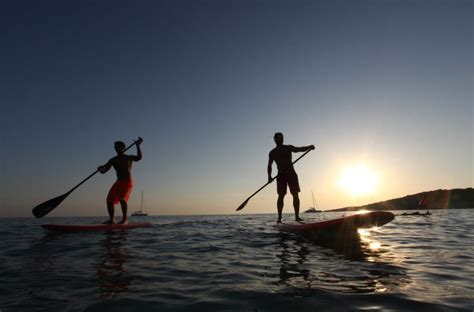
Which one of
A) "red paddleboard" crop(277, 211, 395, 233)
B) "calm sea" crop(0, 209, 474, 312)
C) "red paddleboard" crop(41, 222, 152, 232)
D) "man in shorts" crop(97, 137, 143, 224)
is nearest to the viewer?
"calm sea" crop(0, 209, 474, 312)

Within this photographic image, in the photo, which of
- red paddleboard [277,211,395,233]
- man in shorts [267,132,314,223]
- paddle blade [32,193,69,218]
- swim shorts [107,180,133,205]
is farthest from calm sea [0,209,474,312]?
paddle blade [32,193,69,218]

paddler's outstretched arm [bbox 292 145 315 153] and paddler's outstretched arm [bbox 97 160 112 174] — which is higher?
paddler's outstretched arm [bbox 292 145 315 153]

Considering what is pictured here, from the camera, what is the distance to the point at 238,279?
4242 millimetres

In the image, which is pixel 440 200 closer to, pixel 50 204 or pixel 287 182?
pixel 287 182

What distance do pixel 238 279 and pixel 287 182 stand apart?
693 cm

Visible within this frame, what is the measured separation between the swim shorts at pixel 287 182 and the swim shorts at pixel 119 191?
18.1 feet

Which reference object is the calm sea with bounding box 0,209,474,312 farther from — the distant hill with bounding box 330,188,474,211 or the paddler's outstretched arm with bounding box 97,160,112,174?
the distant hill with bounding box 330,188,474,211

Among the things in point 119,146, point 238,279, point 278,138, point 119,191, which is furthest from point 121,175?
point 238,279

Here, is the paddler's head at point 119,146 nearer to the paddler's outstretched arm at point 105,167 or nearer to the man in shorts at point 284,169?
the paddler's outstretched arm at point 105,167

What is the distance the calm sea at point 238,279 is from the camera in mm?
3232

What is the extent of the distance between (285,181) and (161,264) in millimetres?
6355

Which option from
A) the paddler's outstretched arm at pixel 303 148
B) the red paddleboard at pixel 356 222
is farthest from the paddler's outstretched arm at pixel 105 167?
the red paddleboard at pixel 356 222

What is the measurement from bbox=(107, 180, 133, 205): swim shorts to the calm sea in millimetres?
4371

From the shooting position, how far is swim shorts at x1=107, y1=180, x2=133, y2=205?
11.4 metres
